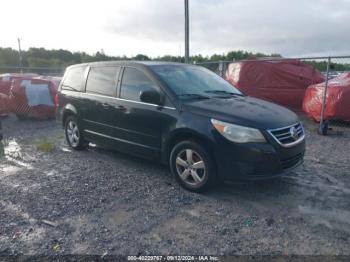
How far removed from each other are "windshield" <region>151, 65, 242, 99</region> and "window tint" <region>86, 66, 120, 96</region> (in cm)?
84

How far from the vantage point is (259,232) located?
342 cm

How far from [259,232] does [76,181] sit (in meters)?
2.84

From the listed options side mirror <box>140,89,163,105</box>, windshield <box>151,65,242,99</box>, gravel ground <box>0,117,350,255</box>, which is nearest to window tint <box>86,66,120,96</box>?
windshield <box>151,65,242,99</box>

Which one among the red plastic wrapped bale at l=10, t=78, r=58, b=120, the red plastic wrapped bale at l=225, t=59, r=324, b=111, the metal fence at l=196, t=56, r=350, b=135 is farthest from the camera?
the red plastic wrapped bale at l=225, t=59, r=324, b=111

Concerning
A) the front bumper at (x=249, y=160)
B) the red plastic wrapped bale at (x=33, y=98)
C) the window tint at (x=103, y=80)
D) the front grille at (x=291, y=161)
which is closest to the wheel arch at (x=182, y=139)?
the front bumper at (x=249, y=160)

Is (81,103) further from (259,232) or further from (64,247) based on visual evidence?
(259,232)

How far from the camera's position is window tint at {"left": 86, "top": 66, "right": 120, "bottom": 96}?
5445mm

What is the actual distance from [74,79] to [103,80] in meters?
1.09

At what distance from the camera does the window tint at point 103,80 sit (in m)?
5.44

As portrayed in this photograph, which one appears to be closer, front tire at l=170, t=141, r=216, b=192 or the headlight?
the headlight

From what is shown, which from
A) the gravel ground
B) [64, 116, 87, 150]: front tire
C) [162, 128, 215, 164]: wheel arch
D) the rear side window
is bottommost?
the gravel ground

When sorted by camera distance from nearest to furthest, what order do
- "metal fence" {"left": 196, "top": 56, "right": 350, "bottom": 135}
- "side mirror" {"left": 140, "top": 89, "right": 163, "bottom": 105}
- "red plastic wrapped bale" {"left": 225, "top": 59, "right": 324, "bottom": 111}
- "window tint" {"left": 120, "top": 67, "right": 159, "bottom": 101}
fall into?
"side mirror" {"left": 140, "top": 89, "right": 163, "bottom": 105} → "window tint" {"left": 120, "top": 67, "right": 159, "bottom": 101} → "metal fence" {"left": 196, "top": 56, "right": 350, "bottom": 135} → "red plastic wrapped bale" {"left": 225, "top": 59, "right": 324, "bottom": 111}

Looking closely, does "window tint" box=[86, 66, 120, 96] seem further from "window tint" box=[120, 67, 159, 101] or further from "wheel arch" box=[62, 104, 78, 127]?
"wheel arch" box=[62, 104, 78, 127]

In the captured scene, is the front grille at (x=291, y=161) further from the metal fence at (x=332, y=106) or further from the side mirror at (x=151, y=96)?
the metal fence at (x=332, y=106)
